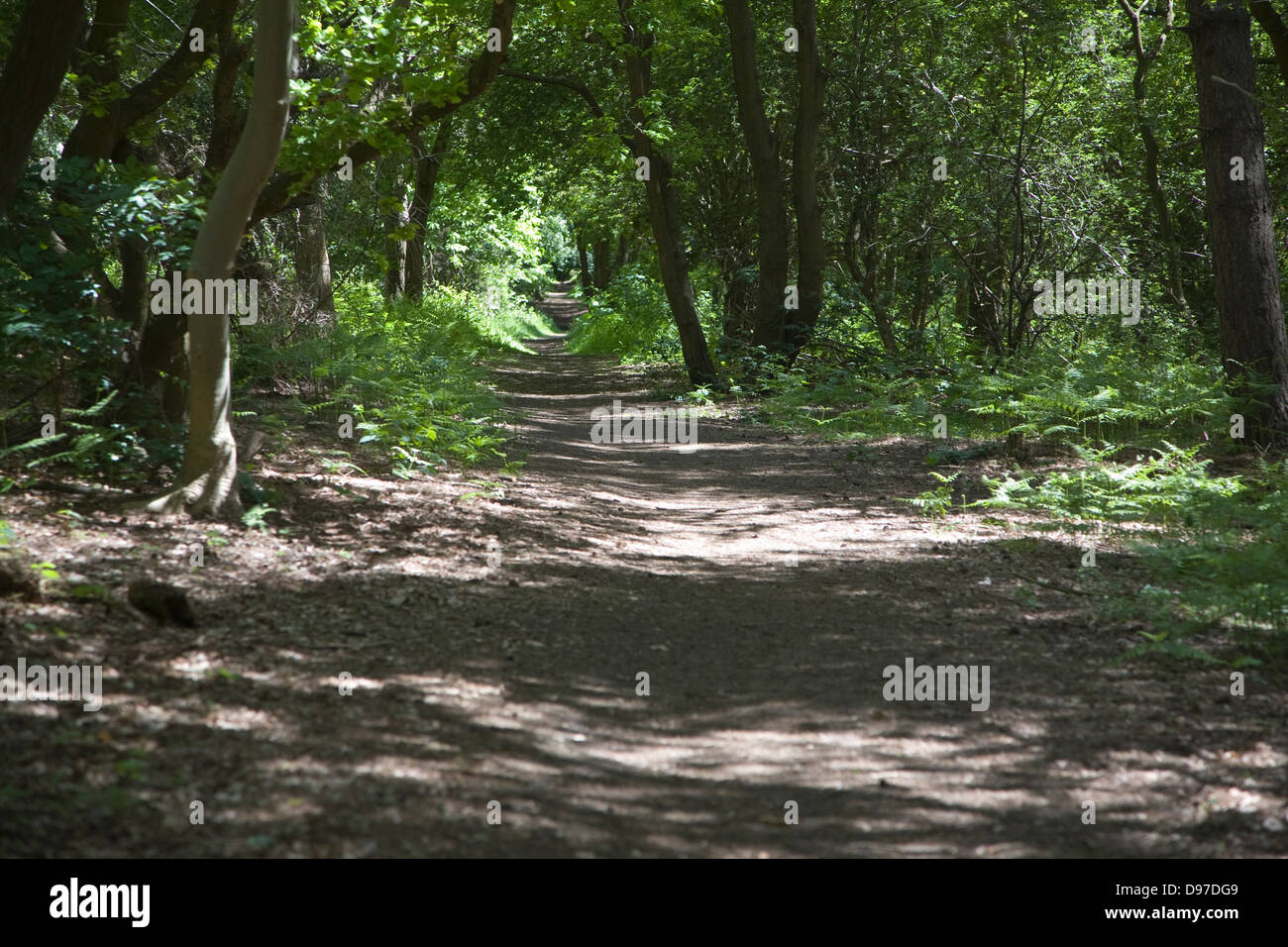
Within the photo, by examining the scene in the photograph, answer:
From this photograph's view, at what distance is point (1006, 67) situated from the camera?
1598 cm

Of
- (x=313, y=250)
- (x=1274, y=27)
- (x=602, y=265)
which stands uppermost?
(x=602, y=265)

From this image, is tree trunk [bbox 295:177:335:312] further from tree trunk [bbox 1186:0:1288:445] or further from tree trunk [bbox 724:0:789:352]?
tree trunk [bbox 1186:0:1288:445]

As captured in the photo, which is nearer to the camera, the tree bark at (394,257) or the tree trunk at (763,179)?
the tree trunk at (763,179)

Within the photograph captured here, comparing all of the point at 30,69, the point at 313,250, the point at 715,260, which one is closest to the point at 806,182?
the point at 715,260

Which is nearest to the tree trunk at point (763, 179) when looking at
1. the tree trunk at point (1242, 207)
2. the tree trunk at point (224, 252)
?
the tree trunk at point (1242, 207)

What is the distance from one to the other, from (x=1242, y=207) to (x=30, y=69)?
1052 cm

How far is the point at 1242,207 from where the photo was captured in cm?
1049

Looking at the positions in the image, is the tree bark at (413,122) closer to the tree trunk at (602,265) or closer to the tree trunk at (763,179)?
the tree trunk at (763,179)

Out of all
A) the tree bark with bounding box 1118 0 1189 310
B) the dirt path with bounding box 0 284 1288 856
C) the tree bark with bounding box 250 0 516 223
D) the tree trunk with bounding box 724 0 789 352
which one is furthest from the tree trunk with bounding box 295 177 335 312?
the tree bark with bounding box 1118 0 1189 310

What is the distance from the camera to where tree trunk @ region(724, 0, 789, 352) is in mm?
16594

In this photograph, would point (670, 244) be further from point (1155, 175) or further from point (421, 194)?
point (1155, 175)

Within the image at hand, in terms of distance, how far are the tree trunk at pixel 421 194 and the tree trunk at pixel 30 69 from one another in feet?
36.7

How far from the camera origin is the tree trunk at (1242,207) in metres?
10.3
